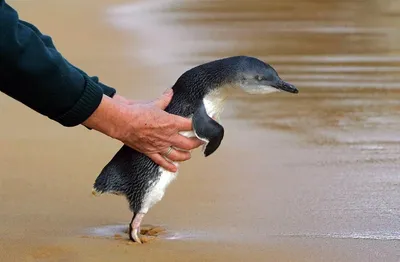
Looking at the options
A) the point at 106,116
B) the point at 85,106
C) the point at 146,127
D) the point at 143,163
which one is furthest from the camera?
the point at 143,163

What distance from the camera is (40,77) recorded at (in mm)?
2799

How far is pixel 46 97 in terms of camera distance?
2.84 meters

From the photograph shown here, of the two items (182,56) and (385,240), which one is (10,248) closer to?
(385,240)

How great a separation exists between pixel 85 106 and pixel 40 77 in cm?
21

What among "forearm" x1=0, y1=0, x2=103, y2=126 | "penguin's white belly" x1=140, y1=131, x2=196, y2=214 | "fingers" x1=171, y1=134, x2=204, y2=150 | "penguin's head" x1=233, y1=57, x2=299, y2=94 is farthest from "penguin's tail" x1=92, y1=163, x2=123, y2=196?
"penguin's head" x1=233, y1=57, x2=299, y2=94

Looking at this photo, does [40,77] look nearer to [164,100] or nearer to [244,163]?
[164,100]

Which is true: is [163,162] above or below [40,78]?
below

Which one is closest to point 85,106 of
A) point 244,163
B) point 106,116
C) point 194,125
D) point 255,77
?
point 106,116

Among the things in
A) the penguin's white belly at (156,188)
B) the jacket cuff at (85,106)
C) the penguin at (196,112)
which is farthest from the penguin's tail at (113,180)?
the jacket cuff at (85,106)

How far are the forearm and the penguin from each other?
1.65ft

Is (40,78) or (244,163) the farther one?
(244,163)

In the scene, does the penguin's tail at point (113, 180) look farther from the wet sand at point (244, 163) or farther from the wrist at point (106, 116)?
the wrist at point (106, 116)

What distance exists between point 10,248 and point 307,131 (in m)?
2.78

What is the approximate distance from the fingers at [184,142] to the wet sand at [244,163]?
1.52ft
